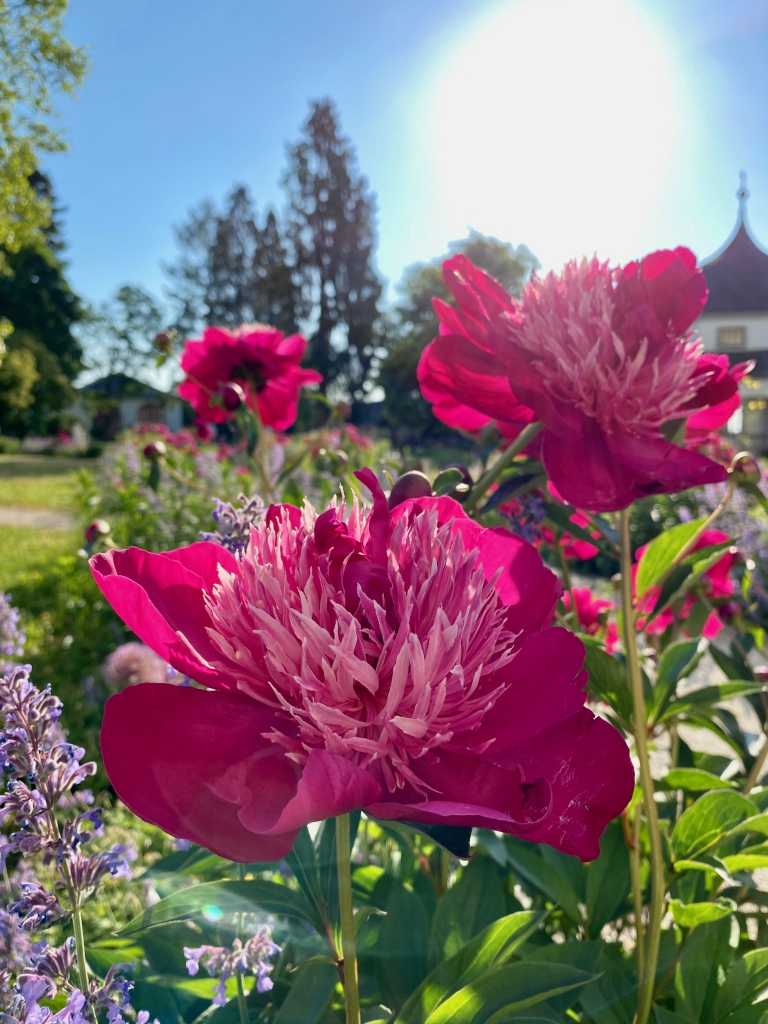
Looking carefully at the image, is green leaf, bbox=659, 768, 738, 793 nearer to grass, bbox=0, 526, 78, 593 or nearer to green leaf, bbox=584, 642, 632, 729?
green leaf, bbox=584, 642, 632, 729

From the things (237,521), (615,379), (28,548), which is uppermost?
(615,379)

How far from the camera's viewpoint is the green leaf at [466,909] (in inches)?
29.9

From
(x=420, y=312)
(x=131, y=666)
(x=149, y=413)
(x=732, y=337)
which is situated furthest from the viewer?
(x=149, y=413)

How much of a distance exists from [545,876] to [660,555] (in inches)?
18.3

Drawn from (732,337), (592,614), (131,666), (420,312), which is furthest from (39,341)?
(592,614)

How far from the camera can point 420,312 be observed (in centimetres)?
405

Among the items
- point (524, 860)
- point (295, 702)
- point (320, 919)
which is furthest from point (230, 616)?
point (524, 860)

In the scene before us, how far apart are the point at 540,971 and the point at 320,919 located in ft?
0.60

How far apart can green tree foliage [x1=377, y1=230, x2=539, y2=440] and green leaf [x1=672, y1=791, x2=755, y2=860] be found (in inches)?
24.0

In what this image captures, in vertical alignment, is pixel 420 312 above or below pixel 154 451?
above

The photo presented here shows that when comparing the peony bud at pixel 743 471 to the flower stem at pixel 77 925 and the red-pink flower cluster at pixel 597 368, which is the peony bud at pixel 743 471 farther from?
the flower stem at pixel 77 925

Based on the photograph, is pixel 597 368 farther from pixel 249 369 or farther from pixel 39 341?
pixel 39 341

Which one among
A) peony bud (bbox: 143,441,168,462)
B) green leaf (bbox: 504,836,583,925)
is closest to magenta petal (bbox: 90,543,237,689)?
green leaf (bbox: 504,836,583,925)

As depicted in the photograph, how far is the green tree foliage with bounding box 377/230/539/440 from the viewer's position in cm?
168
